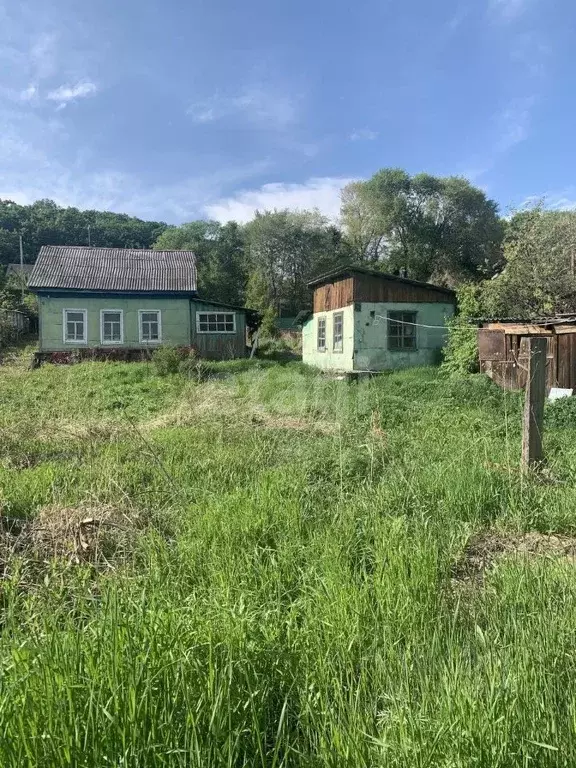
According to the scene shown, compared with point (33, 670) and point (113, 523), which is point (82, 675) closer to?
point (33, 670)

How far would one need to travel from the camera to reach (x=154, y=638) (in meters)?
1.91

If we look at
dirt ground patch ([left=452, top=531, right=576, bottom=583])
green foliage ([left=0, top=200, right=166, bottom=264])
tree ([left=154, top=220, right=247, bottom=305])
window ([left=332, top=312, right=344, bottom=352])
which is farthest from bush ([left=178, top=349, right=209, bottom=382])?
green foliage ([left=0, top=200, right=166, bottom=264])

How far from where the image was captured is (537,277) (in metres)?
17.1

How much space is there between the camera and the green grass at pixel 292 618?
1.60 metres

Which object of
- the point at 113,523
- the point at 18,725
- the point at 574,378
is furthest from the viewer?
the point at 574,378

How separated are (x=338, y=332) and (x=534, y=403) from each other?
1495 centimetres

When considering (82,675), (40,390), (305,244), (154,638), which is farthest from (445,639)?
(305,244)

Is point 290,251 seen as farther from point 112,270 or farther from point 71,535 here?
point 71,535

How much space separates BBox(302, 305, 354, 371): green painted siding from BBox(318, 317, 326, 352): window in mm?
183

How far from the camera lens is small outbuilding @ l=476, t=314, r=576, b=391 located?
1189 centimetres

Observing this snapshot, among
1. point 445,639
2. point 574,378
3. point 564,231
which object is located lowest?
point 445,639

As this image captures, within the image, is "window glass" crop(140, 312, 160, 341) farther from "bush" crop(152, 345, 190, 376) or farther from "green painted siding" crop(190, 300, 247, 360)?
"bush" crop(152, 345, 190, 376)

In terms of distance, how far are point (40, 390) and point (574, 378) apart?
13402 millimetres

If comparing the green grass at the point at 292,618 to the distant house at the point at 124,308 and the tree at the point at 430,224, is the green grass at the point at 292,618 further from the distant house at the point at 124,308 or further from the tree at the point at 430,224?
the tree at the point at 430,224
